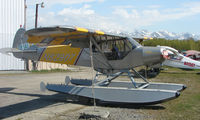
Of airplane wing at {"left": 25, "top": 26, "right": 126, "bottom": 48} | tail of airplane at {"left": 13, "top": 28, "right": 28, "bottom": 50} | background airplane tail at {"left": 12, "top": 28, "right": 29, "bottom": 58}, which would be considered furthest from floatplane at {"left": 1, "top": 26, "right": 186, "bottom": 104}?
tail of airplane at {"left": 13, "top": 28, "right": 28, "bottom": 50}

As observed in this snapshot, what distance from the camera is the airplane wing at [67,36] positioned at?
6.84 metres

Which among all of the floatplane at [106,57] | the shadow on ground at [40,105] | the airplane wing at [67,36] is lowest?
the shadow on ground at [40,105]

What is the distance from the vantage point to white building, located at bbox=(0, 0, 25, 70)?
22.5 meters

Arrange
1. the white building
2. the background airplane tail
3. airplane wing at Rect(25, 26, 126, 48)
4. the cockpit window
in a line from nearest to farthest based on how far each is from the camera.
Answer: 1. airplane wing at Rect(25, 26, 126, 48)
2. the cockpit window
3. the background airplane tail
4. the white building

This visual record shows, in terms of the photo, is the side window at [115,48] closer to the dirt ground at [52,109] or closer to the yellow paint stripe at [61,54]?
the yellow paint stripe at [61,54]

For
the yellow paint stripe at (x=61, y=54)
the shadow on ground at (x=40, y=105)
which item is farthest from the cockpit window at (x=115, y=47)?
the shadow on ground at (x=40, y=105)

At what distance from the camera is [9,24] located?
23000mm

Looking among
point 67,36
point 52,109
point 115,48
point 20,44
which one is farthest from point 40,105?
point 20,44

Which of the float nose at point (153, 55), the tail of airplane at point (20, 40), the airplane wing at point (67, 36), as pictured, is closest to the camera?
the airplane wing at point (67, 36)

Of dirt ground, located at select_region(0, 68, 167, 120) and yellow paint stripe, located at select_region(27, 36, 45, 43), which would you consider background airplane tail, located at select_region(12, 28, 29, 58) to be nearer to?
dirt ground, located at select_region(0, 68, 167, 120)

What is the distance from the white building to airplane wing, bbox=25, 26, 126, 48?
16.1 metres

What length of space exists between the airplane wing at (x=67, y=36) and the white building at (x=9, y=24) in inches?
634

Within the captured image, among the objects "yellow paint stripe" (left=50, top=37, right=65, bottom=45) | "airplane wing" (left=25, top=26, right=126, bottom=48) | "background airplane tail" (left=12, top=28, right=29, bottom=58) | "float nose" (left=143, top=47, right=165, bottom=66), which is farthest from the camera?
"background airplane tail" (left=12, top=28, right=29, bottom=58)

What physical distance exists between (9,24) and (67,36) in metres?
17.5
